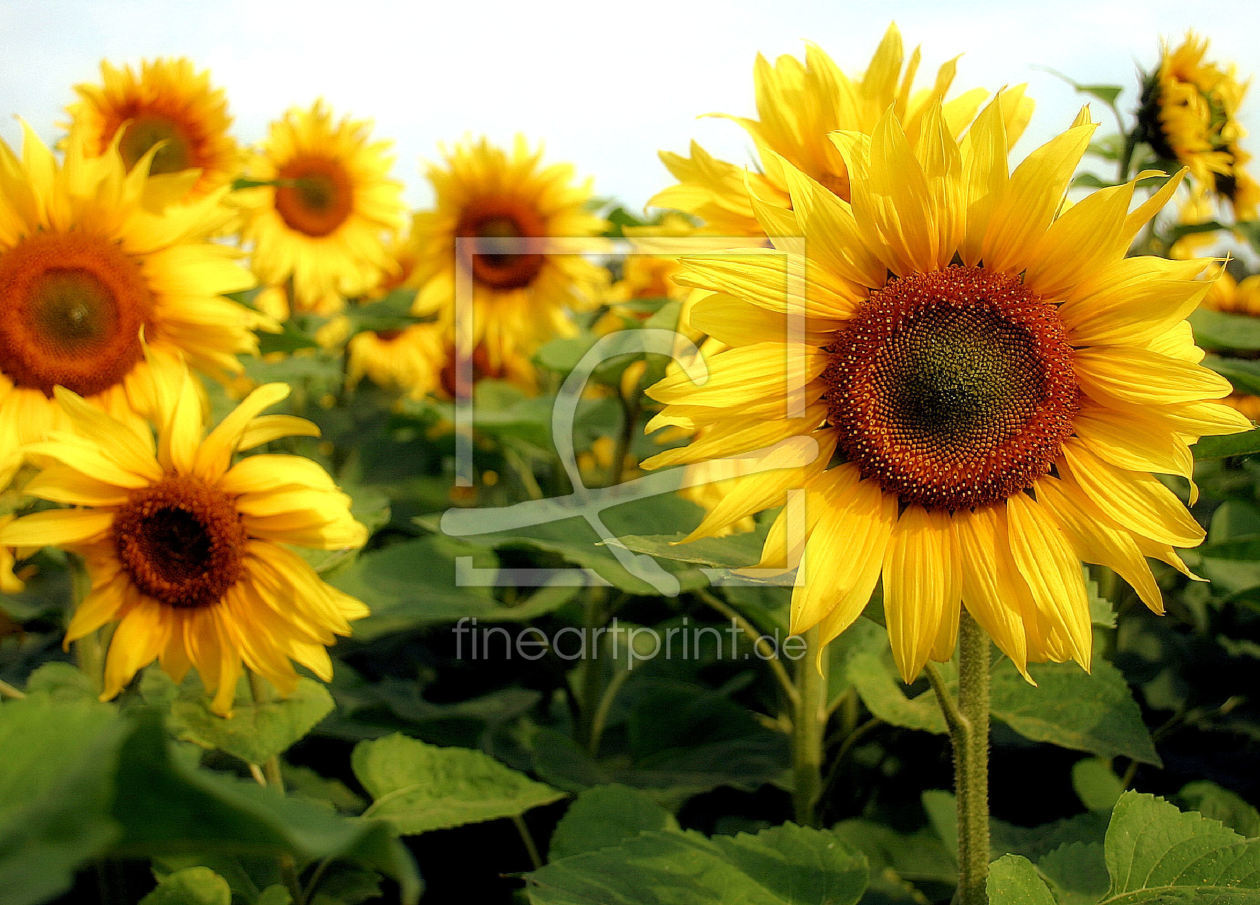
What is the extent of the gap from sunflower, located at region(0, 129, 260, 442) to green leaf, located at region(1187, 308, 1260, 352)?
1.98 meters

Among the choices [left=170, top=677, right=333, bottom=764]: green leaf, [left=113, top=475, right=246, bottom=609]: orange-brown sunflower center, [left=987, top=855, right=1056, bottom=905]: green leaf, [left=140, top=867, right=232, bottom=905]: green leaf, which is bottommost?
[left=140, top=867, right=232, bottom=905]: green leaf

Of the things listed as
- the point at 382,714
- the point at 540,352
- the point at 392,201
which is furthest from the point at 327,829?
the point at 392,201

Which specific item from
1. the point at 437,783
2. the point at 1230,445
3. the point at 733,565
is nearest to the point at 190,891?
the point at 437,783

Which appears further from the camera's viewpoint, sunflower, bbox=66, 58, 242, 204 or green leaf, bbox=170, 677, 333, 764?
sunflower, bbox=66, 58, 242, 204

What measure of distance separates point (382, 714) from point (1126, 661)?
6.22 ft

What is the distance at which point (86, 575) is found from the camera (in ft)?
6.17

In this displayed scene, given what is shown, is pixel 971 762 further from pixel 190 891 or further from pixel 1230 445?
pixel 190 891

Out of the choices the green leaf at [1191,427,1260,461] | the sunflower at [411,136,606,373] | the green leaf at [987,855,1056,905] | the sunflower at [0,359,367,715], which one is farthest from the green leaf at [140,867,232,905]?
the sunflower at [411,136,606,373]

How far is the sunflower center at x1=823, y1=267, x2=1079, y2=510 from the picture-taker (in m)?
1.41

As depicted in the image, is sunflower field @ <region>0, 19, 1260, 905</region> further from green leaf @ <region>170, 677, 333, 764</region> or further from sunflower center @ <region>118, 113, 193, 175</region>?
sunflower center @ <region>118, 113, 193, 175</region>

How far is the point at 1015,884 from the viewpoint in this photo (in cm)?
122

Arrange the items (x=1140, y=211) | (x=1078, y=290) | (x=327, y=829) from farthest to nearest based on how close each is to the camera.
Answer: (x=1078, y=290) → (x=1140, y=211) → (x=327, y=829)

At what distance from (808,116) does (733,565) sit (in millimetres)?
957

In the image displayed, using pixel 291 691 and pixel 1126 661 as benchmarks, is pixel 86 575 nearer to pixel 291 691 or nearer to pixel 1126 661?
pixel 291 691
